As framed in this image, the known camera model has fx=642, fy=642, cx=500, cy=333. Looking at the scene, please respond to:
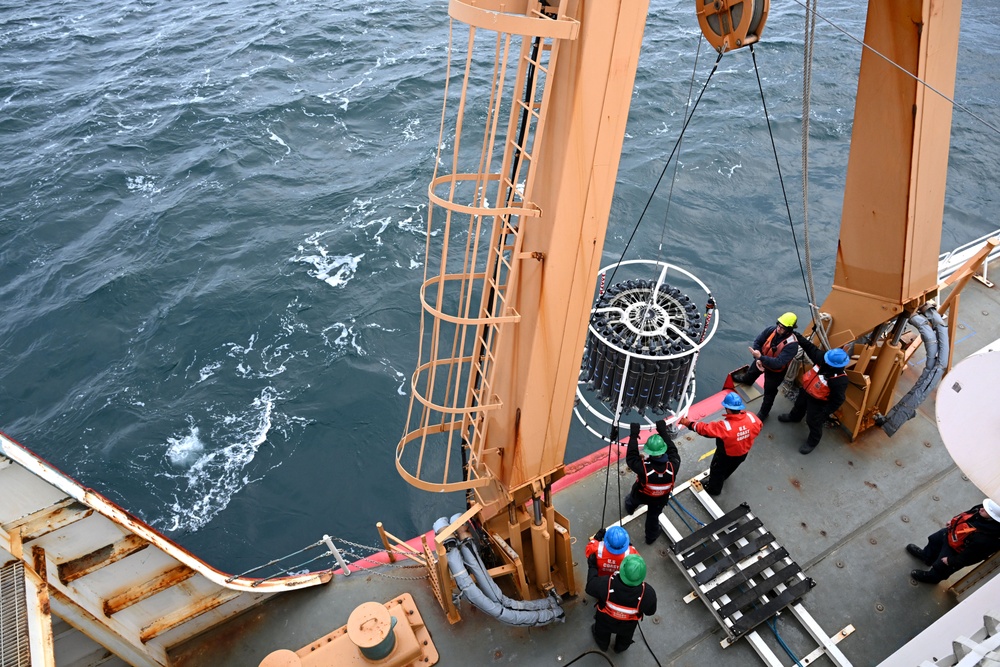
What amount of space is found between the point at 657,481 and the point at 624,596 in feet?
5.63

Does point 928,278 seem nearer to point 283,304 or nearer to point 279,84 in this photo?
point 283,304

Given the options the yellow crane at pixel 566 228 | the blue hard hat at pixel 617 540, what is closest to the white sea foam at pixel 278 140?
the yellow crane at pixel 566 228

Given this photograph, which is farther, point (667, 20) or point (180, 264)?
point (667, 20)

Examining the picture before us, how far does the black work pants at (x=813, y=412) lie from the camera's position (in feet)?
29.2

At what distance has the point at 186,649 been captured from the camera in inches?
284

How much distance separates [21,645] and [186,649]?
317 centimetres

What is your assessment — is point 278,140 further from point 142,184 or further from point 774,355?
point 774,355

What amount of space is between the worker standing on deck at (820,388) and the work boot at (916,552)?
1699 mm

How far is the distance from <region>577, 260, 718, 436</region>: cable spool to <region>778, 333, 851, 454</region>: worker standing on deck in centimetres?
149

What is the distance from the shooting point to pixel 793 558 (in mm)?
7969

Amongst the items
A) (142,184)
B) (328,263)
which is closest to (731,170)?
(328,263)

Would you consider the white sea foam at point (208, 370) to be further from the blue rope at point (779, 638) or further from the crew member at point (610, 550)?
the blue rope at point (779, 638)

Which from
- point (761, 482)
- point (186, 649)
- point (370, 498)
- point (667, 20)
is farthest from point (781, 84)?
point (186, 649)

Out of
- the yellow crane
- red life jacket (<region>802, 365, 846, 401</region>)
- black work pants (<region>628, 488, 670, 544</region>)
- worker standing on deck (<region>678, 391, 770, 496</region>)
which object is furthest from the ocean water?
the yellow crane
